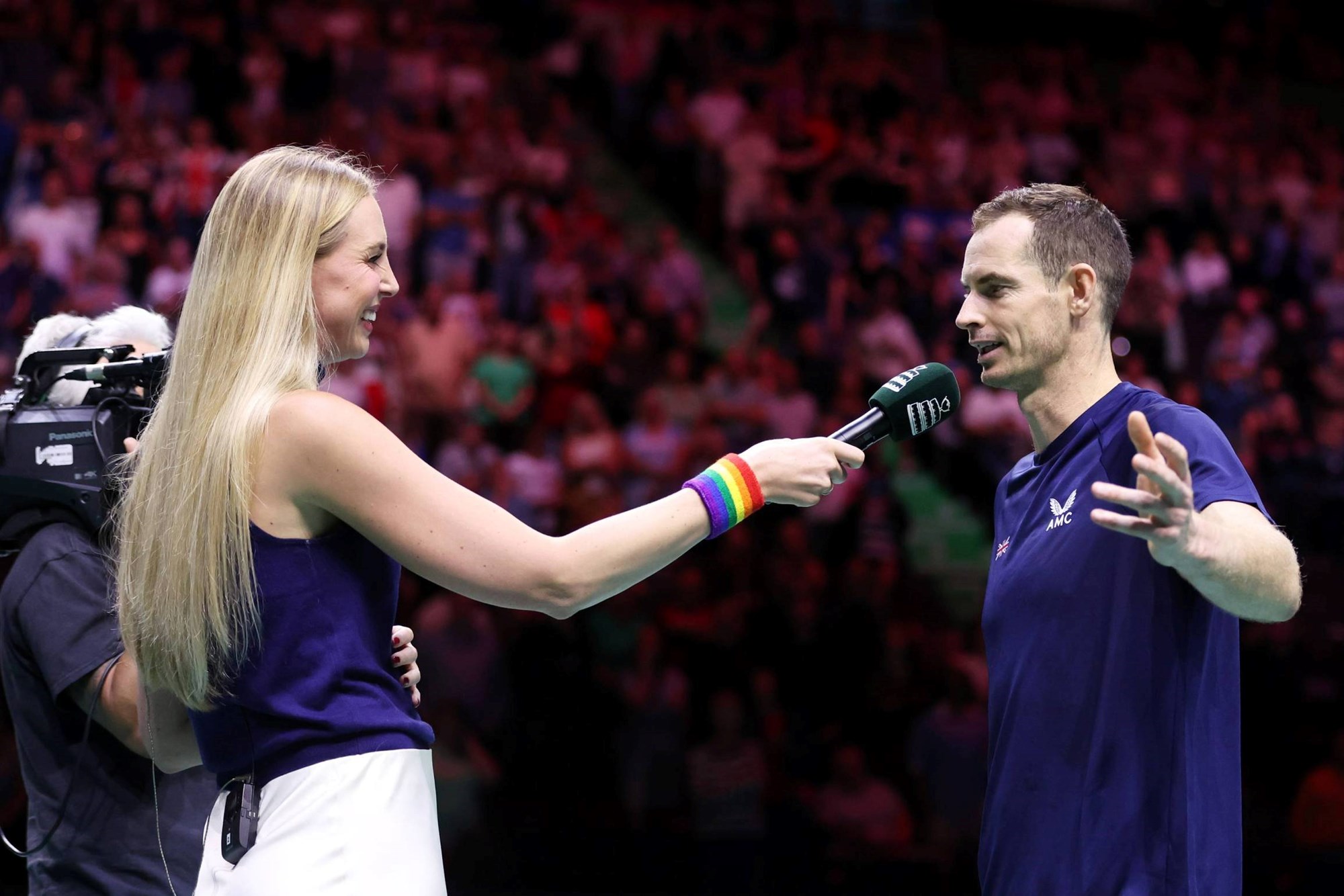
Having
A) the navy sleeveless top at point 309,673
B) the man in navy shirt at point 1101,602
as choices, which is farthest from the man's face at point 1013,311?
the navy sleeveless top at point 309,673

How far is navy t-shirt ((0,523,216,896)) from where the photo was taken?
246 cm

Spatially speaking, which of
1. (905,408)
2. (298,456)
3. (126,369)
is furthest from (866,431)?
(126,369)

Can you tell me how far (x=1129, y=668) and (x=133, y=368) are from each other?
1858mm

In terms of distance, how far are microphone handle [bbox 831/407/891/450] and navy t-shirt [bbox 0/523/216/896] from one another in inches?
54.2

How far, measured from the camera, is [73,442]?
255 cm

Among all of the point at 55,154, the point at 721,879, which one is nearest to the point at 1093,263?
the point at 721,879

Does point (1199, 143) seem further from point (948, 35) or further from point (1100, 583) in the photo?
point (1100, 583)

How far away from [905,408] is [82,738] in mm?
1629

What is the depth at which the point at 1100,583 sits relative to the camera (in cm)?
223

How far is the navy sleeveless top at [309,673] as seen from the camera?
1922 millimetres

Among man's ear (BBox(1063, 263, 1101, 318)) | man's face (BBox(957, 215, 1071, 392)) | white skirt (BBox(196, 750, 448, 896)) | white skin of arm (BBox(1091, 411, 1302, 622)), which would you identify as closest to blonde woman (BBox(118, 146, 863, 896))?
white skirt (BBox(196, 750, 448, 896))

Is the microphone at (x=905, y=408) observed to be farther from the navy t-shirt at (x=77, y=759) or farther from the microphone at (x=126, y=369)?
the navy t-shirt at (x=77, y=759)

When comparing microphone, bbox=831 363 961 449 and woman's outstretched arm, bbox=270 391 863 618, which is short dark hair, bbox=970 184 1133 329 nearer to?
microphone, bbox=831 363 961 449

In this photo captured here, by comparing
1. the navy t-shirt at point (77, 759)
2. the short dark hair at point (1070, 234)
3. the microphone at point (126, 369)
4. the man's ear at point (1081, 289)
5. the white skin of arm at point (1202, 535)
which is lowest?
the navy t-shirt at point (77, 759)
